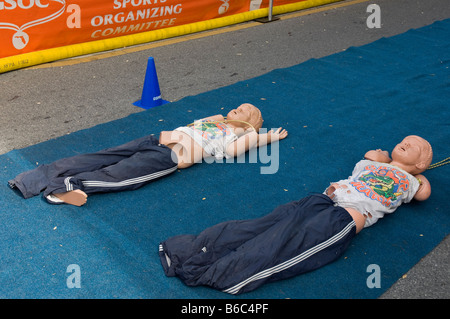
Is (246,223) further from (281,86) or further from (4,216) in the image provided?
(281,86)

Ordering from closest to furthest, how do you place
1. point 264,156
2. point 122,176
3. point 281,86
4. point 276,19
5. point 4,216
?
1. point 4,216
2. point 122,176
3. point 264,156
4. point 281,86
5. point 276,19

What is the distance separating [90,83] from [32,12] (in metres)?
0.91

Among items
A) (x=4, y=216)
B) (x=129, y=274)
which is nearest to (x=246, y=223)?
(x=129, y=274)

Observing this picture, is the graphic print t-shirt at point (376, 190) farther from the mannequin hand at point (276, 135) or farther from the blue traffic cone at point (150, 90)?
the blue traffic cone at point (150, 90)

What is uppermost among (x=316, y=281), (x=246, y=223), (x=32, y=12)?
(x=32, y=12)

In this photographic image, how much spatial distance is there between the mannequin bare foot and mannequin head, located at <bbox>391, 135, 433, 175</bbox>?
191 cm

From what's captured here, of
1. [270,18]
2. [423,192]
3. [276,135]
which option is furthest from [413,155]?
[270,18]

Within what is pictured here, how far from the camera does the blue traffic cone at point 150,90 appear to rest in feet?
13.6

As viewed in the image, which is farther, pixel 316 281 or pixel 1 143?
pixel 1 143

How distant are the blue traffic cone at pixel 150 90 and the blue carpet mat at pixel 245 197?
0.16 m

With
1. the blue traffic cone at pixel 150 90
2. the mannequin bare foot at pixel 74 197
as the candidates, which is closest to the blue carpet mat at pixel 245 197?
the mannequin bare foot at pixel 74 197

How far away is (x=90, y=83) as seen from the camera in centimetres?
466

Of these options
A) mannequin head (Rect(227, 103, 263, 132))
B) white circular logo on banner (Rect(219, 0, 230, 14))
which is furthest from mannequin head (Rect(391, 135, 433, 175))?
white circular logo on banner (Rect(219, 0, 230, 14))

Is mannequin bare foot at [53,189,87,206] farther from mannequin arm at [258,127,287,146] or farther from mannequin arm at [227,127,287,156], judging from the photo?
mannequin arm at [258,127,287,146]
